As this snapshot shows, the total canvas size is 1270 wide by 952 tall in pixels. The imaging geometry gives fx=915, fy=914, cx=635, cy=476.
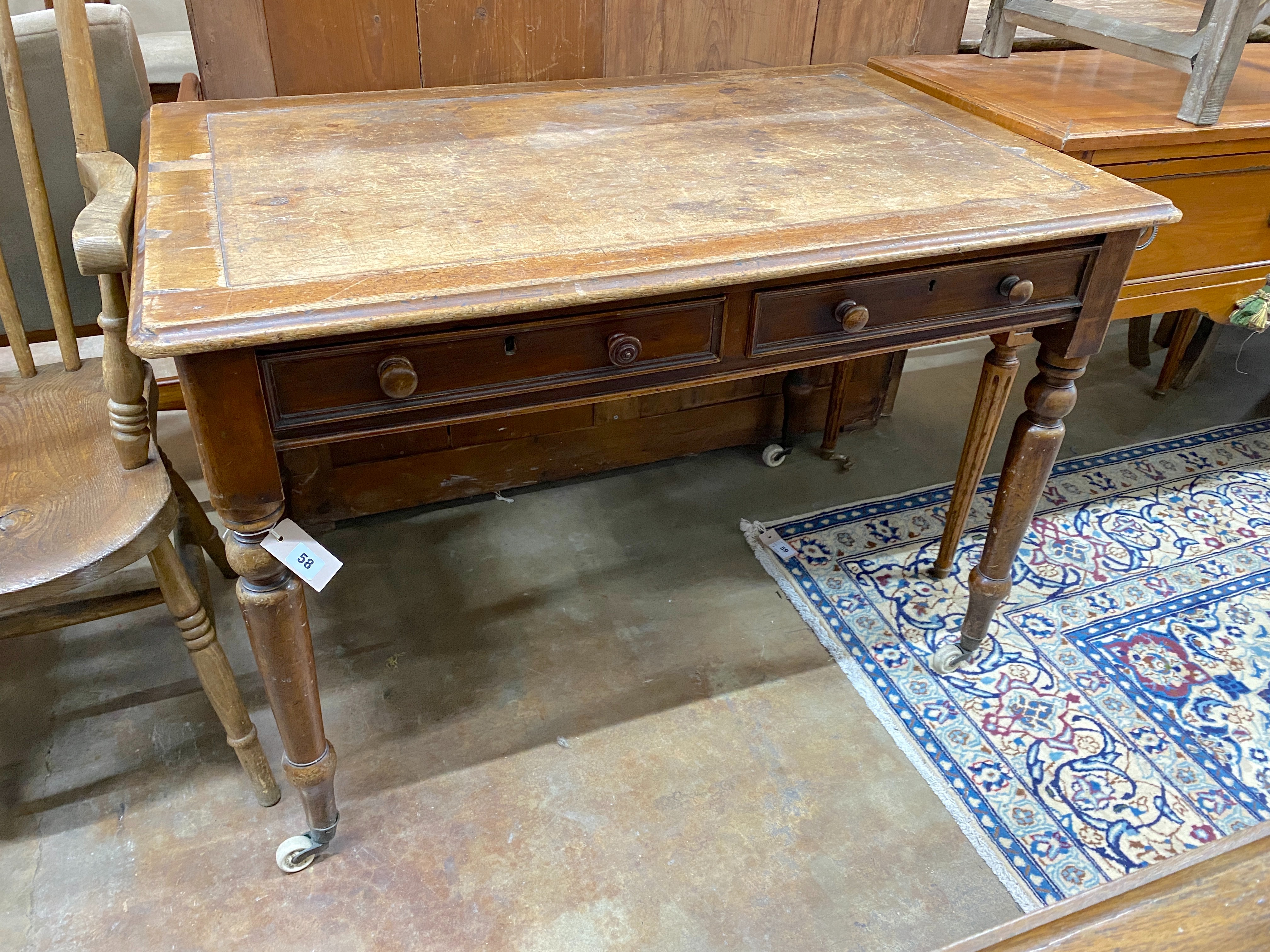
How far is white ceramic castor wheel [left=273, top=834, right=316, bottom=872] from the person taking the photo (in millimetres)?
1308

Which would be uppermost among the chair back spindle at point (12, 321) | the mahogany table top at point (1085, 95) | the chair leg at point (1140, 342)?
the mahogany table top at point (1085, 95)

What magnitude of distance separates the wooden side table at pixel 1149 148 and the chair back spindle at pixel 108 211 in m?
1.26

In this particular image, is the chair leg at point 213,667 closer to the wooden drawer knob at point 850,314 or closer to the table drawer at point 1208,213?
the wooden drawer knob at point 850,314

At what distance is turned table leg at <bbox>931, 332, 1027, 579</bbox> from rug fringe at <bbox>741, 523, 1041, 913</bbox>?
1.05 feet

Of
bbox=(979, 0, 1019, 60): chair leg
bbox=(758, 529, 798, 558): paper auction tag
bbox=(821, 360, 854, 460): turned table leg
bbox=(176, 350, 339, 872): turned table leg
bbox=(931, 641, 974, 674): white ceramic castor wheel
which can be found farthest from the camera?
bbox=(821, 360, 854, 460): turned table leg

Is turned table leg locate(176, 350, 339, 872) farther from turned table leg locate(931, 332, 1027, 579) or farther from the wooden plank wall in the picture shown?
turned table leg locate(931, 332, 1027, 579)

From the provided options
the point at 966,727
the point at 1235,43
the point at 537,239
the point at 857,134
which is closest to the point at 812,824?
the point at 966,727

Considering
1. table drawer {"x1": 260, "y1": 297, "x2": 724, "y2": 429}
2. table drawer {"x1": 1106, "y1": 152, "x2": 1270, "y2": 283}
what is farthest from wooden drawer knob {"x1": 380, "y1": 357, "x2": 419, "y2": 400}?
table drawer {"x1": 1106, "y1": 152, "x2": 1270, "y2": 283}

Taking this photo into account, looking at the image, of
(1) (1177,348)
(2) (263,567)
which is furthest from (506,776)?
(1) (1177,348)

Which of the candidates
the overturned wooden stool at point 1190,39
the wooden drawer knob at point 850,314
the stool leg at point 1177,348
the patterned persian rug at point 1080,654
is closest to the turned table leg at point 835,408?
the patterned persian rug at point 1080,654

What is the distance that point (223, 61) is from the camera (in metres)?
1.46

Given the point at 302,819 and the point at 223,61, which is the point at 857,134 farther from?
the point at 302,819

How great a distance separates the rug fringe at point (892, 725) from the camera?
1339 mm

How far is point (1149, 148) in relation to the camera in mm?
1488
